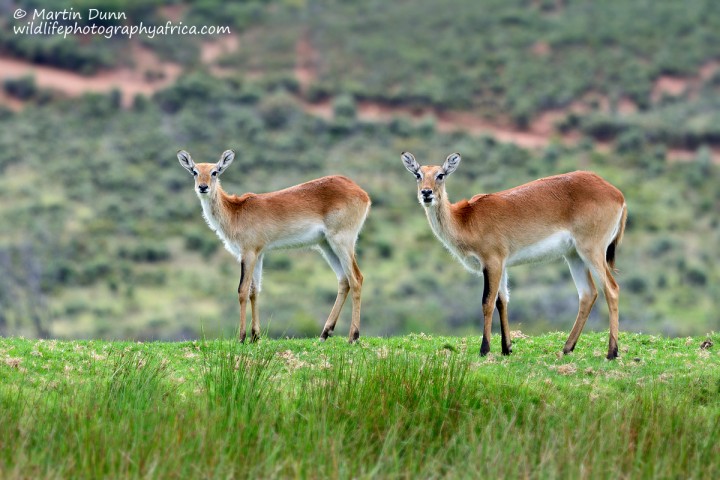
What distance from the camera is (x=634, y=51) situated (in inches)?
2365

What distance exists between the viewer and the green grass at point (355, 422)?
7.52m

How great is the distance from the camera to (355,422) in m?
8.45

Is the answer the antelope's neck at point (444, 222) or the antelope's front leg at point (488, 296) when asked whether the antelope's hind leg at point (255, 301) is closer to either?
the antelope's neck at point (444, 222)

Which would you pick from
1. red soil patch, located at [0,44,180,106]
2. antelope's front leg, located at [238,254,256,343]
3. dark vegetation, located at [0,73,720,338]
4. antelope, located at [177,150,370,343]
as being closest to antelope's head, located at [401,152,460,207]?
antelope, located at [177,150,370,343]

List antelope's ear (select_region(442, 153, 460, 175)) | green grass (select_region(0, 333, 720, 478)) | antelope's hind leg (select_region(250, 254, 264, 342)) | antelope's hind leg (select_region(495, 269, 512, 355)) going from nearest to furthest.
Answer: green grass (select_region(0, 333, 720, 478))
antelope's hind leg (select_region(495, 269, 512, 355))
antelope's ear (select_region(442, 153, 460, 175))
antelope's hind leg (select_region(250, 254, 264, 342))

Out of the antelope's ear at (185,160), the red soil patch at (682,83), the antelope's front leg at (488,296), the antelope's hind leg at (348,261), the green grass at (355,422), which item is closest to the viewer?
the green grass at (355,422)

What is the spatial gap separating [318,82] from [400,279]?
25434 mm

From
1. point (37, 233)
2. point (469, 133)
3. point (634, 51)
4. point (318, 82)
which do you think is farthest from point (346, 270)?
point (634, 51)

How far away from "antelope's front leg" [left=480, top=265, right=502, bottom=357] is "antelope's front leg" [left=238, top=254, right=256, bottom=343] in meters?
3.18

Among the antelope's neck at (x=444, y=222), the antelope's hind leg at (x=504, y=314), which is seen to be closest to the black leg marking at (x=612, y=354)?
the antelope's hind leg at (x=504, y=314)

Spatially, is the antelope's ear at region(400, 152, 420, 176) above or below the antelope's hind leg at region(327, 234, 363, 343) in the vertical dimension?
above

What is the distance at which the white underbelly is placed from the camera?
12.0 meters

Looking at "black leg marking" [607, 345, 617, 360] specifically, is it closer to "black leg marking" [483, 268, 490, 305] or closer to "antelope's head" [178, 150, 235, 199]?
"black leg marking" [483, 268, 490, 305]

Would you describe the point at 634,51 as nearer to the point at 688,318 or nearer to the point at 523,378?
the point at 688,318
